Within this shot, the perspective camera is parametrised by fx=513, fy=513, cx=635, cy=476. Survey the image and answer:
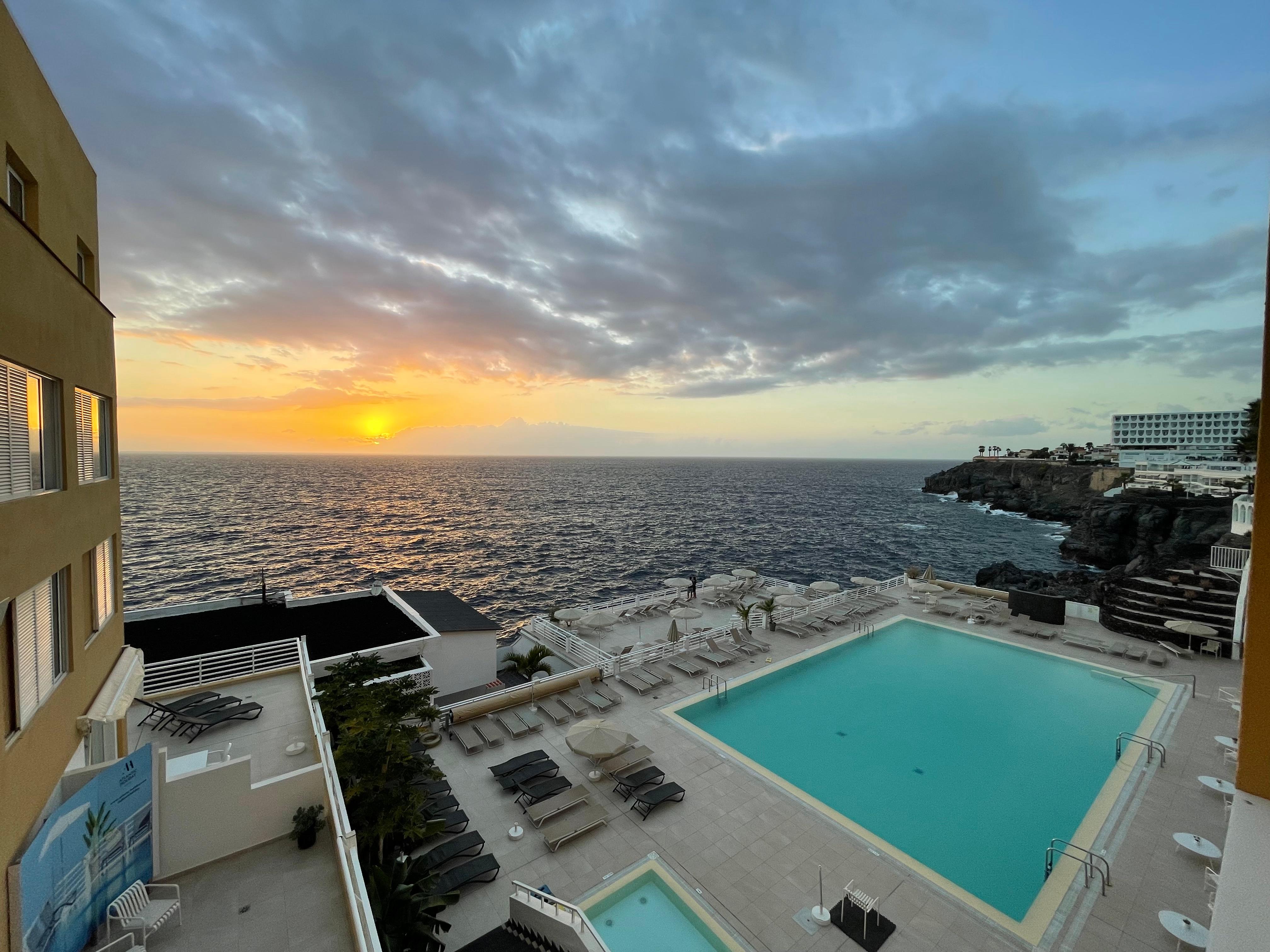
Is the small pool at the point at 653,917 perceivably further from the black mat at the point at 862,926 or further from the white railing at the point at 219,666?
the white railing at the point at 219,666

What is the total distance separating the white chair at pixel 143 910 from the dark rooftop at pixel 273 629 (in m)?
9.39

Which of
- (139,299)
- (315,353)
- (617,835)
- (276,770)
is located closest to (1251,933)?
(617,835)

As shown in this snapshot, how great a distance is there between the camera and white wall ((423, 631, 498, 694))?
18328 millimetres

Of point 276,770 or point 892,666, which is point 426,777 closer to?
point 276,770

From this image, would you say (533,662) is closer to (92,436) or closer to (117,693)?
(117,693)

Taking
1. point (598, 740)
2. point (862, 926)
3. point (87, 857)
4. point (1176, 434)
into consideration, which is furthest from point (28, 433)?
point (1176, 434)

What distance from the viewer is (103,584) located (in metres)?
9.18

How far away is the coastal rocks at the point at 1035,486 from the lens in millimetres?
94188

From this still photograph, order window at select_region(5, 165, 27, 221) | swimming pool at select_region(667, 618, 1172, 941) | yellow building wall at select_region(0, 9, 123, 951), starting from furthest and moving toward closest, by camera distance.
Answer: swimming pool at select_region(667, 618, 1172, 941)
window at select_region(5, 165, 27, 221)
yellow building wall at select_region(0, 9, 123, 951)

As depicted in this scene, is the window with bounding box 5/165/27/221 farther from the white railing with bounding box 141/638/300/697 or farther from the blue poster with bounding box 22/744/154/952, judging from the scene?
the white railing with bounding box 141/638/300/697

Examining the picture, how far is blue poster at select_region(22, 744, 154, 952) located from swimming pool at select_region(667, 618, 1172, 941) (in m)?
12.0

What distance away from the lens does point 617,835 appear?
10750 millimetres

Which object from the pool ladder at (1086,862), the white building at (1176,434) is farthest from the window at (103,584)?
the white building at (1176,434)

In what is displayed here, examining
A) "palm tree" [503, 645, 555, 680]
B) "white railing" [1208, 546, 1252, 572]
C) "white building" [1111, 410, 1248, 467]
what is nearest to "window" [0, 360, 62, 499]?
"palm tree" [503, 645, 555, 680]
